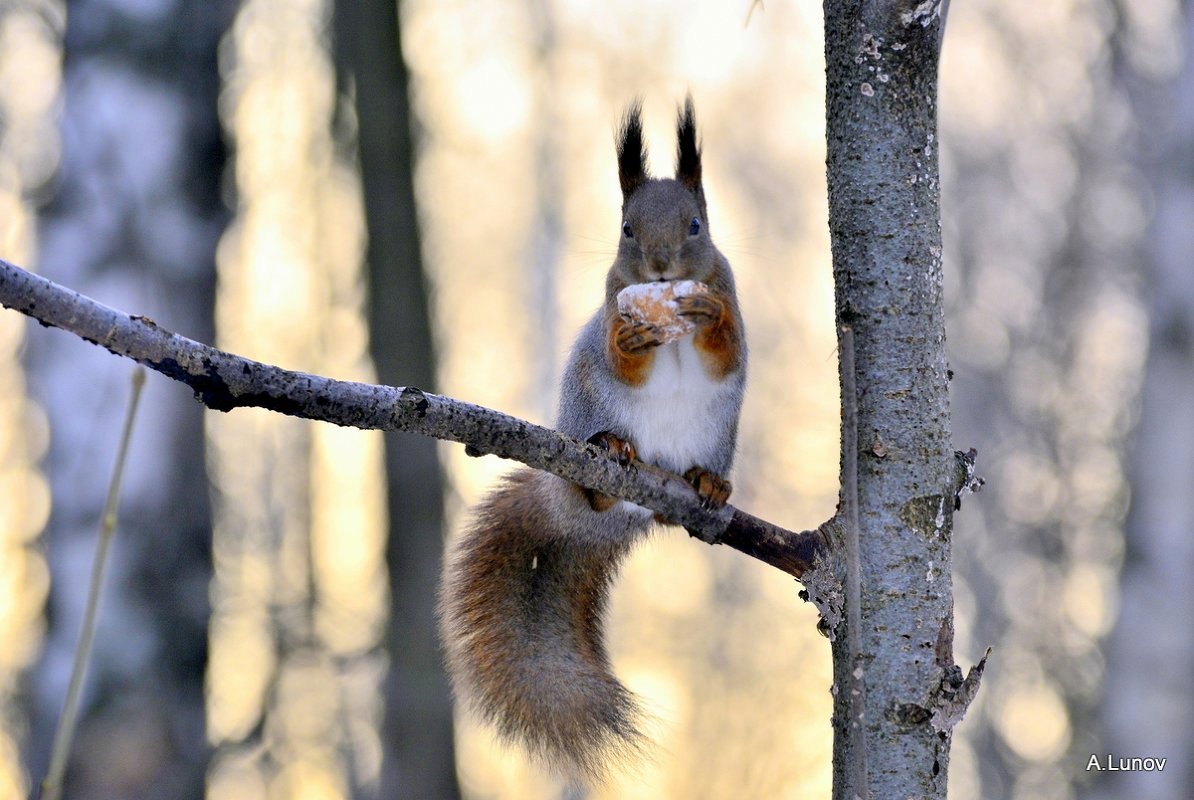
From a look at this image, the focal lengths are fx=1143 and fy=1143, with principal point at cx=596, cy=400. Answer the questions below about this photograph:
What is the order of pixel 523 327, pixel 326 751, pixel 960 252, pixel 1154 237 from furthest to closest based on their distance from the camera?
pixel 523 327 < pixel 960 252 < pixel 326 751 < pixel 1154 237

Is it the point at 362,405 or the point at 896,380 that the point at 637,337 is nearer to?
the point at 896,380

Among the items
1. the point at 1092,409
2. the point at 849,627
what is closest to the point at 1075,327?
the point at 1092,409

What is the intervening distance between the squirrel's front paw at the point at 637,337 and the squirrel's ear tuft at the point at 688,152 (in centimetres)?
48

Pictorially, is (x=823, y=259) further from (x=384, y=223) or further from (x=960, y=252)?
(x=384, y=223)

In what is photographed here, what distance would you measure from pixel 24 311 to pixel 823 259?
24.2ft

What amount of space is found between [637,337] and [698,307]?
4.4 inches

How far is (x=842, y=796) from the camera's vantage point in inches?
50.7

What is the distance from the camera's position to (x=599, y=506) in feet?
6.82

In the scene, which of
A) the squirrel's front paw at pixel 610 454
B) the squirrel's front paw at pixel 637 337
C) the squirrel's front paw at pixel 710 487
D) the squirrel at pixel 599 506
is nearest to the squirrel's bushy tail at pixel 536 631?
the squirrel at pixel 599 506

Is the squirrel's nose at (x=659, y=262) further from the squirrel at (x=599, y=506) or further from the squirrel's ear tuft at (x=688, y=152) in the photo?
the squirrel's ear tuft at (x=688, y=152)

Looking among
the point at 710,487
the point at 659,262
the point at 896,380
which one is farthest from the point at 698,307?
the point at 896,380

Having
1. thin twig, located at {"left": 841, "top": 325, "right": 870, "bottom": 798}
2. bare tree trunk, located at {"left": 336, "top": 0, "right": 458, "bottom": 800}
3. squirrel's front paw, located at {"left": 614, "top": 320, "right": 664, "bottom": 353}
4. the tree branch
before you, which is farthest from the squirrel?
bare tree trunk, located at {"left": 336, "top": 0, "right": 458, "bottom": 800}

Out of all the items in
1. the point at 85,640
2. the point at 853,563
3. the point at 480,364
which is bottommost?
the point at 85,640

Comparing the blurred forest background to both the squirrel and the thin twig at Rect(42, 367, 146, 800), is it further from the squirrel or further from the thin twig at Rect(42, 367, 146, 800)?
the thin twig at Rect(42, 367, 146, 800)
